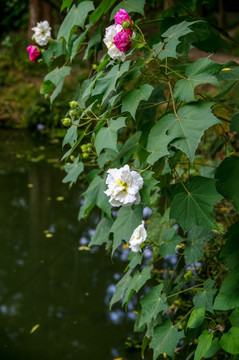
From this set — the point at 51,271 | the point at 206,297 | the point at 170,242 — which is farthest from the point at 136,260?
the point at 51,271

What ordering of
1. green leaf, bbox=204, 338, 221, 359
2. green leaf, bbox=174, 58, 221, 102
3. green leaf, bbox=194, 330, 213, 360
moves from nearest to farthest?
green leaf, bbox=174, 58, 221, 102, green leaf, bbox=194, 330, 213, 360, green leaf, bbox=204, 338, 221, 359

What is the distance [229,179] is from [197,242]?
2.07ft

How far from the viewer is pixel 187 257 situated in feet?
7.36

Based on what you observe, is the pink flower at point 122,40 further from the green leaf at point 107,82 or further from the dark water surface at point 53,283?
the dark water surface at point 53,283

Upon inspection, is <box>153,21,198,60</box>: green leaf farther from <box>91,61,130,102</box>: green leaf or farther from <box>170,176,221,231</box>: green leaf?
<box>170,176,221,231</box>: green leaf

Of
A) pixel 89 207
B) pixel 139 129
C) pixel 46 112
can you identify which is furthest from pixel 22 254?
pixel 46 112

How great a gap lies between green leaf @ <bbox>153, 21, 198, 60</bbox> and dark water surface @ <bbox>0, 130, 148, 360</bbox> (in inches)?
78.3

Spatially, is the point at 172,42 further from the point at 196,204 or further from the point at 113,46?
the point at 196,204

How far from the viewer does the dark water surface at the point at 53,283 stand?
120 inches

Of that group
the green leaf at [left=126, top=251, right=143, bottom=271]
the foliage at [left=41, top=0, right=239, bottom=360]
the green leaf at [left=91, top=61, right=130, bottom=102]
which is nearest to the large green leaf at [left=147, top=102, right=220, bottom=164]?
the foliage at [left=41, top=0, right=239, bottom=360]

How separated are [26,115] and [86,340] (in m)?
5.96

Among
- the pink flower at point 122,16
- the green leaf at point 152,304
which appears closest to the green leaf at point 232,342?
the green leaf at point 152,304

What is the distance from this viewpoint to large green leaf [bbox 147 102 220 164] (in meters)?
1.46

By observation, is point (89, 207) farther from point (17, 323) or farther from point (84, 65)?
point (84, 65)
